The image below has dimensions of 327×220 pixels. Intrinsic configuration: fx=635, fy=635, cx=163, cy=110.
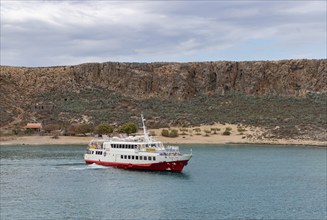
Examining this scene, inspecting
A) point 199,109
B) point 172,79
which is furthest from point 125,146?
→ point 172,79

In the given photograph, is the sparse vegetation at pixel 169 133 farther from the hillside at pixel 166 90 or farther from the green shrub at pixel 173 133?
the hillside at pixel 166 90

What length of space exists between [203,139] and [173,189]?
49.1 m

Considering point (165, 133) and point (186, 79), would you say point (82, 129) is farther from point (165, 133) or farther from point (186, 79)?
point (186, 79)

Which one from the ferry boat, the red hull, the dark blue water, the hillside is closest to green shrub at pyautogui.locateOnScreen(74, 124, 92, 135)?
the hillside

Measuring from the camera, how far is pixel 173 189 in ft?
185

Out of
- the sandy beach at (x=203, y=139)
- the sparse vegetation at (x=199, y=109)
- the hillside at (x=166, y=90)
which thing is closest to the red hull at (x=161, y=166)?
the sandy beach at (x=203, y=139)

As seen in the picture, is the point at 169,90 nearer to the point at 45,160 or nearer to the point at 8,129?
the point at 8,129

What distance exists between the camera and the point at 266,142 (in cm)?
10244

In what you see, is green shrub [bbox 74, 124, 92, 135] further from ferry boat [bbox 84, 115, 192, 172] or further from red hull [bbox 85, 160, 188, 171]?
red hull [bbox 85, 160, 188, 171]

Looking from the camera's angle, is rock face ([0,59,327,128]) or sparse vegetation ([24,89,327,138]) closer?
sparse vegetation ([24,89,327,138])

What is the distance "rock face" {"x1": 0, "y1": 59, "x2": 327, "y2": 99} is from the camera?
446 feet

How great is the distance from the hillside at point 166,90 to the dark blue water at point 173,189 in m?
42.8

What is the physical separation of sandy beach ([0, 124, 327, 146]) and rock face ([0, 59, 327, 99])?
2545 centimetres

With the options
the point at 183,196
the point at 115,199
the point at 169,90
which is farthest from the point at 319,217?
the point at 169,90
